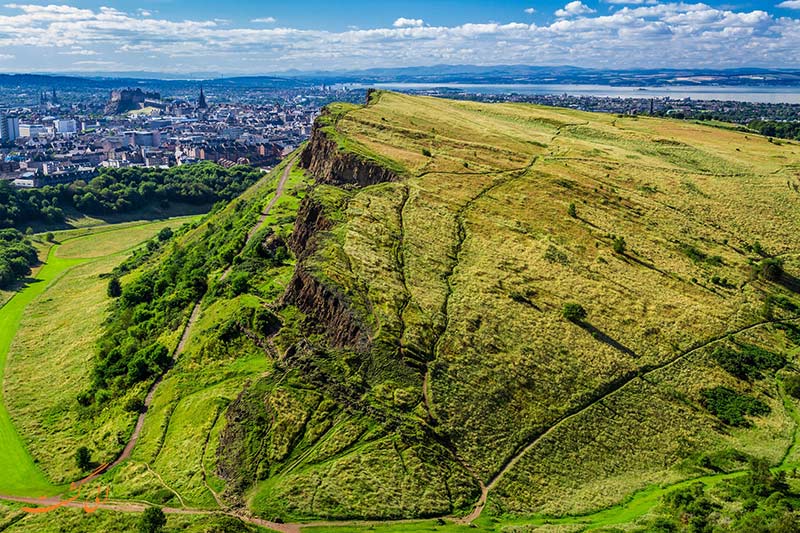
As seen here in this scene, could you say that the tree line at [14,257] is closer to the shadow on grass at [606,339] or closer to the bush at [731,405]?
the shadow on grass at [606,339]

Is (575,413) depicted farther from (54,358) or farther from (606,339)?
(54,358)

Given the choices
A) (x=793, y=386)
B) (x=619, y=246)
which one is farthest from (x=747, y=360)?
(x=619, y=246)

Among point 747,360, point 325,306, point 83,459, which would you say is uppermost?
point 325,306

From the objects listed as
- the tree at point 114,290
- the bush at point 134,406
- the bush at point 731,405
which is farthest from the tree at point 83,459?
the bush at point 731,405

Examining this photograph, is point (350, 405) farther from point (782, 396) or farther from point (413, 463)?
point (782, 396)

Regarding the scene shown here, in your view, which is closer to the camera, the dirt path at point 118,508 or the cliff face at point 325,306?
the dirt path at point 118,508

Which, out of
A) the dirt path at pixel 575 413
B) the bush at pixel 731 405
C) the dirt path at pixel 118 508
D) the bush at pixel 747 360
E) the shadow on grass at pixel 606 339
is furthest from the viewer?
the bush at pixel 747 360
